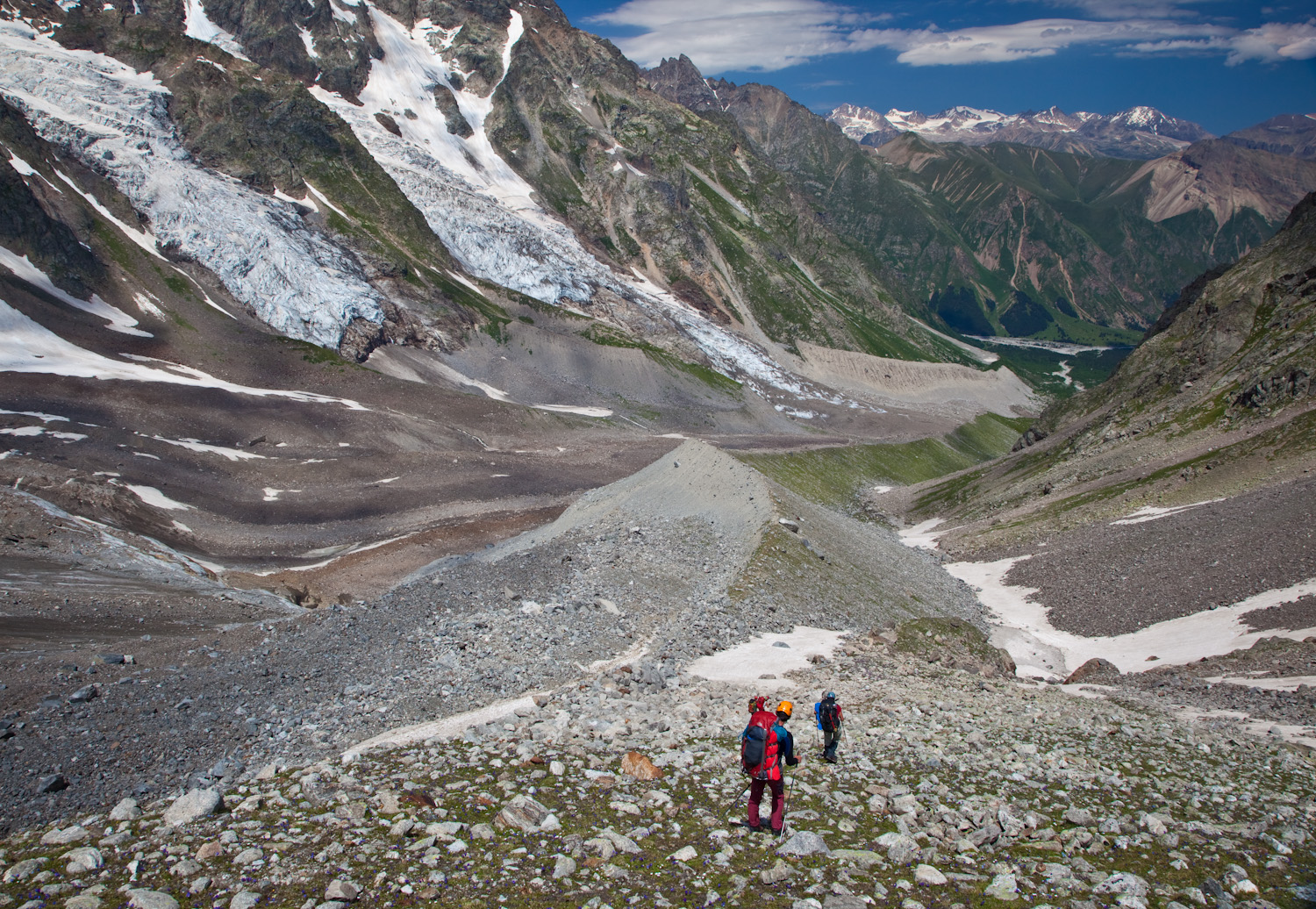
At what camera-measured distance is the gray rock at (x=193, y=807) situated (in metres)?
12.1

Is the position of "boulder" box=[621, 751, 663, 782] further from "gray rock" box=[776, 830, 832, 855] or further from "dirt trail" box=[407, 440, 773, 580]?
"dirt trail" box=[407, 440, 773, 580]

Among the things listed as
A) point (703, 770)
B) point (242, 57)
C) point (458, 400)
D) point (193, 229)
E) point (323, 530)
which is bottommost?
point (323, 530)

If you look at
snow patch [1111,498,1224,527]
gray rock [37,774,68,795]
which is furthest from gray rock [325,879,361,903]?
snow patch [1111,498,1224,527]

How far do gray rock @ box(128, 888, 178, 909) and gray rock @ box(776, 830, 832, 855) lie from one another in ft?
26.6

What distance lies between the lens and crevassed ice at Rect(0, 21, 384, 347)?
113688 mm

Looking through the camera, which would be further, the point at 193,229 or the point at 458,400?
the point at 193,229

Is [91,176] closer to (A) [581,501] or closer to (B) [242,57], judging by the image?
(B) [242,57]

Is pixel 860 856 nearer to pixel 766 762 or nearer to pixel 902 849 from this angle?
pixel 902 849

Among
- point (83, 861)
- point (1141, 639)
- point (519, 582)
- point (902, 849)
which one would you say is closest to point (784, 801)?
point (902, 849)

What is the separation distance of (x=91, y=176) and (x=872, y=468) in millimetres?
113797

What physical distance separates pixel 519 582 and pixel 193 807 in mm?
19759

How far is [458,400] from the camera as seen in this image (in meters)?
102

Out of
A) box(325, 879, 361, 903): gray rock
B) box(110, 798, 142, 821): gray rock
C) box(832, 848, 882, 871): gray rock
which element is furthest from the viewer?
box(110, 798, 142, 821): gray rock

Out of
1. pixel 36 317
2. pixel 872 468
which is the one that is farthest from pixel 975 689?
pixel 36 317
